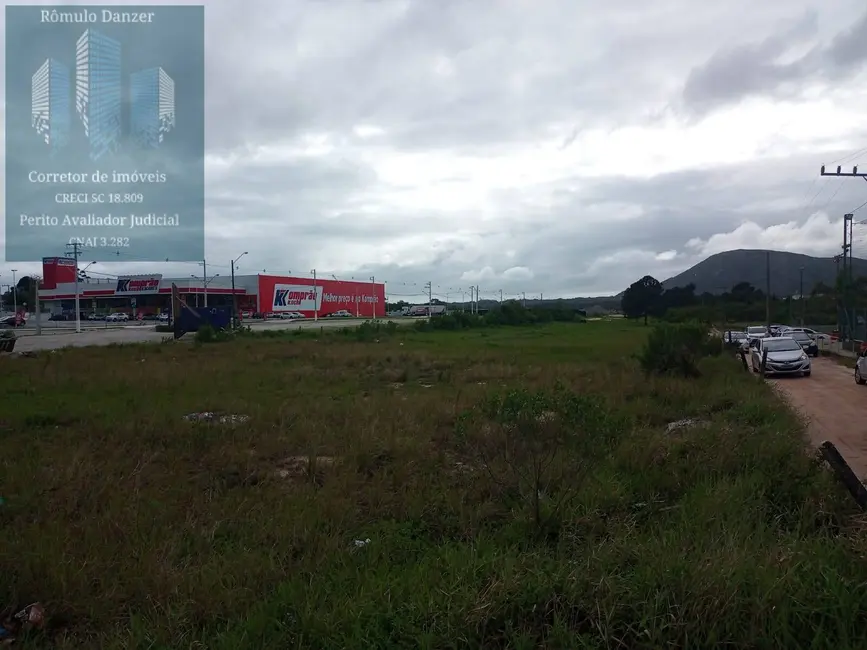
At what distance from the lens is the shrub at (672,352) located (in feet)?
61.5

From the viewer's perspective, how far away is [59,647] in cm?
380

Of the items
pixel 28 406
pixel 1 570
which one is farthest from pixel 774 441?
pixel 28 406

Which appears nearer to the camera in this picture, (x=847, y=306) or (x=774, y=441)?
(x=774, y=441)

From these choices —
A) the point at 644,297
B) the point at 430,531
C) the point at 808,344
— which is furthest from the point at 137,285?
the point at 430,531

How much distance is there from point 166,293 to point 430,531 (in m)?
81.9

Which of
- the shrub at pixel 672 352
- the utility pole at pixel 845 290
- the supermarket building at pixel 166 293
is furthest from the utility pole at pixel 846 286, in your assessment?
the supermarket building at pixel 166 293

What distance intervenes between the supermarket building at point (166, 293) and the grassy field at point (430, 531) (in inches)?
2725

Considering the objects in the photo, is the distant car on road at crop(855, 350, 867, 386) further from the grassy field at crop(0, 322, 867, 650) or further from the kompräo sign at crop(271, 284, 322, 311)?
the kompräo sign at crop(271, 284, 322, 311)

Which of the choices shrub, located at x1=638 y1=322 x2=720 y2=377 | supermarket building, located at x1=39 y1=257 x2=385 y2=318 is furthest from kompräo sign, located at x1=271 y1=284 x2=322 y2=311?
shrub, located at x1=638 y1=322 x2=720 y2=377

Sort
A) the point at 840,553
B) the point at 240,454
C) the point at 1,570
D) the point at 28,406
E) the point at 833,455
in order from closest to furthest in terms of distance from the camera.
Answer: the point at 840,553
the point at 1,570
the point at 833,455
the point at 240,454
the point at 28,406

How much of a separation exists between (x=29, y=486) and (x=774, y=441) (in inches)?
337

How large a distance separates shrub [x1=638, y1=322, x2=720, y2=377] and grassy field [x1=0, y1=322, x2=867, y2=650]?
7424mm

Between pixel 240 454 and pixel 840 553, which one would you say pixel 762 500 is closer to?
pixel 840 553

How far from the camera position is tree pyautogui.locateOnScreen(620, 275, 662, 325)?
53812 mm
